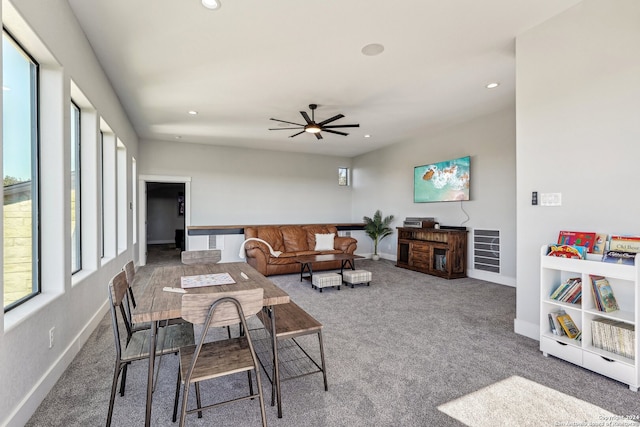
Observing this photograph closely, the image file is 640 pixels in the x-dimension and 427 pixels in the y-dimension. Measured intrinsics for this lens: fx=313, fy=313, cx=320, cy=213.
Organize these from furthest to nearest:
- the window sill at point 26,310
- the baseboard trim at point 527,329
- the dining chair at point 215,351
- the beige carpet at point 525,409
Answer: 1. the baseboard trim at point 527,329
2. the beige carpet at point 525,409
3. the window sill at point 26,310
4. the dining chair at point 215,351

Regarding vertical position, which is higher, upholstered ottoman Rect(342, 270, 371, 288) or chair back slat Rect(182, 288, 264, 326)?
chair back slat Rect(182, 288, 264, 326)

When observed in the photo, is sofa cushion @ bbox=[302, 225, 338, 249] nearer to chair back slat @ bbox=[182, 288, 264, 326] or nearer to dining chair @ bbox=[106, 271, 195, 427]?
dining chair @ bbox=[106, 271, 195, 427]

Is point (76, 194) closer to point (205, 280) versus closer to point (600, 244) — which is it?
point (205, 280)

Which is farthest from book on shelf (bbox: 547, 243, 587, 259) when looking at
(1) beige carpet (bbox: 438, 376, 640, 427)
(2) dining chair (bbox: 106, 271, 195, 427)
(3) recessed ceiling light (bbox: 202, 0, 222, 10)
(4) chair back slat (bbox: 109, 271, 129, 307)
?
(3) recessed ceiling light (bbox: 202, 0, 222, 10)

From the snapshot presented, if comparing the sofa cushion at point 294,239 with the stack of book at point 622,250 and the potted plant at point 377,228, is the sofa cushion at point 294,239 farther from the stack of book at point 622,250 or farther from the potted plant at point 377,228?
the stack of book at point 622,250

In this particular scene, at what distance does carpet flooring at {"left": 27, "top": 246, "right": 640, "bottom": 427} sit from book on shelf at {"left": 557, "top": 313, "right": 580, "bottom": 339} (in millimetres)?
231

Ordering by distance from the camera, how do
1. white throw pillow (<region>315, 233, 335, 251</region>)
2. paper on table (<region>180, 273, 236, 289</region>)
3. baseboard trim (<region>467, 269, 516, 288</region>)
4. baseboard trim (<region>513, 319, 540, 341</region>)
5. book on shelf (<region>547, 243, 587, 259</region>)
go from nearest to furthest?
paper on table (<region>180, 273, 236, 289</region>), book on shelf (<region>547, 243, 587, 259</region>), baseboard trim (<region>513, 319, 540, 341</region>), baseboard trim (<region>467, 269, 516, 288</region>), white throw pillow (<region>315, 233, 335, 251</region>)

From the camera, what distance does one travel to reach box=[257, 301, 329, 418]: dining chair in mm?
1943

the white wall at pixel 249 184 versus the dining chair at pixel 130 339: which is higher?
the white wall at pixel 249 184

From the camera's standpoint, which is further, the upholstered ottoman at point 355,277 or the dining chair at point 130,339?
the upholstered ottoman at point 355,277

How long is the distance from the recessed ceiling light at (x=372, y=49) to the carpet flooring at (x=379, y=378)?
277 centimetres

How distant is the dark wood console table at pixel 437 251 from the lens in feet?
17.6

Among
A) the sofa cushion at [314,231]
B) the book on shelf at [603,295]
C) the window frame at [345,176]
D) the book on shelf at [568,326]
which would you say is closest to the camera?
the book on shelf at [603,295]

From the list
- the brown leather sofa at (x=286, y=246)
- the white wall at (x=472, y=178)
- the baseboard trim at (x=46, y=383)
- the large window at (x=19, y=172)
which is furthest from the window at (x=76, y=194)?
the white wall at (x=472, y=178)
